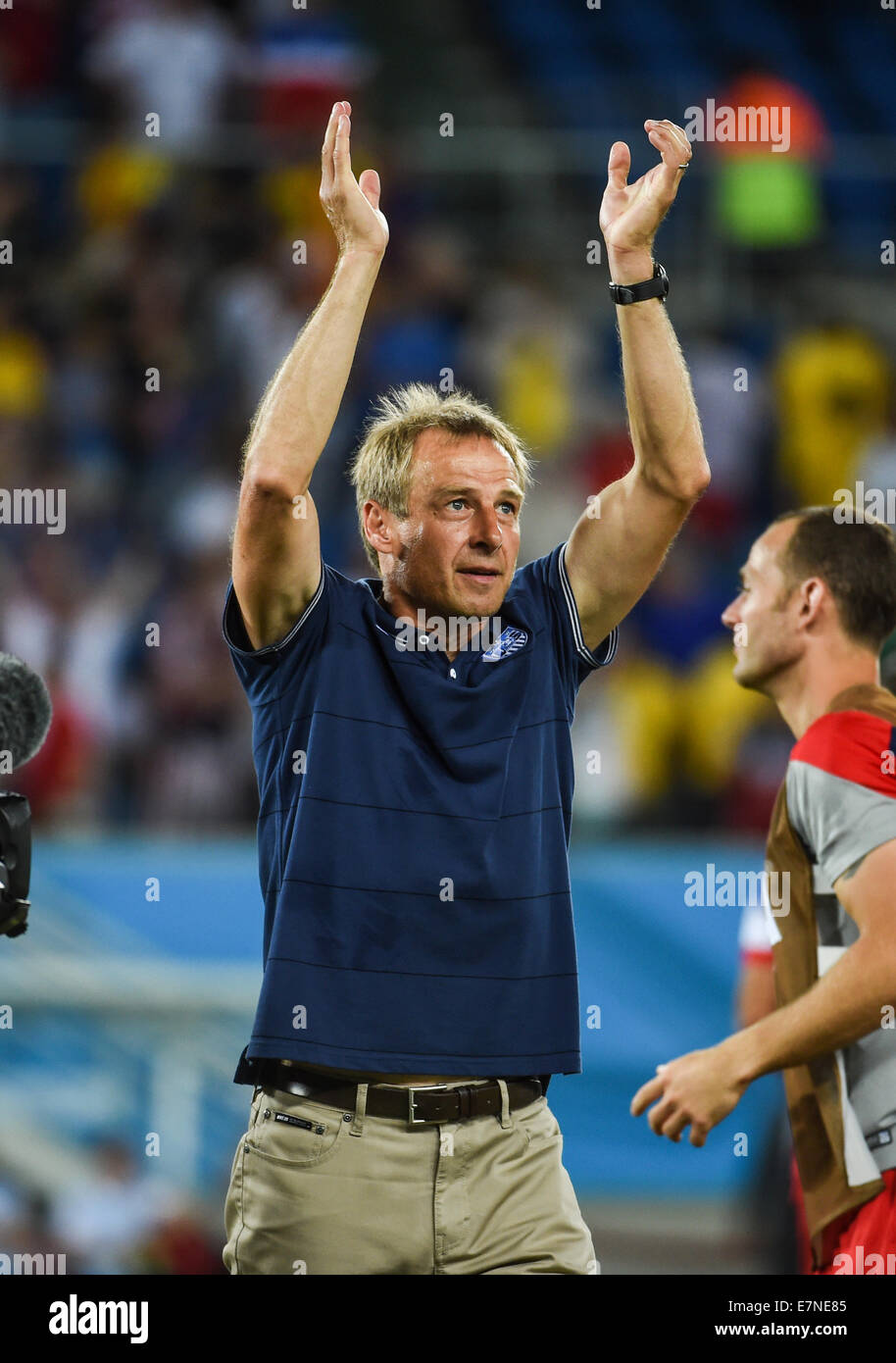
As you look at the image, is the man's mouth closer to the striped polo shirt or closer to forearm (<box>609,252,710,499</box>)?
forearm (<box>609,252,710,499</box>)

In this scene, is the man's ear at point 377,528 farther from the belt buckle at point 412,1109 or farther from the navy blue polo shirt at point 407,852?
the belt buckle at point 412,1109

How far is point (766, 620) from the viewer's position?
336 centimetres

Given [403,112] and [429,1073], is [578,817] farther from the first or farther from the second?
[403,112]

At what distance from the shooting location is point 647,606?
772cm

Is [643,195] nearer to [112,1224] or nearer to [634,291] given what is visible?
[634,291]

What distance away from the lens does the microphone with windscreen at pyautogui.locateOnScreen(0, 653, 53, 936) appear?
85.6 inches

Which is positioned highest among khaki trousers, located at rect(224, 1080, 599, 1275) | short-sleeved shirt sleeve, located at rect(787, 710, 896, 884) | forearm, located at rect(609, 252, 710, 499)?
forearm, located at rect(609, 252, 710, 499)

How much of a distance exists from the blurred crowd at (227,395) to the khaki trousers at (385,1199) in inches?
158

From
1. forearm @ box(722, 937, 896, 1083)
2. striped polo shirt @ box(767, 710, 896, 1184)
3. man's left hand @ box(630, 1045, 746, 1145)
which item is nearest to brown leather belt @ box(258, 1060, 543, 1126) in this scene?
man's left hand @ box(630, 1045, 746, 1145)

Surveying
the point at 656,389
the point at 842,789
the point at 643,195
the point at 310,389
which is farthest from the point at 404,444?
the point at 842,789

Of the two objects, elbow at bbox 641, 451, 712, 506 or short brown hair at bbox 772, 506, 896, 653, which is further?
short brown hair at bbox 772, 506, 896, 653

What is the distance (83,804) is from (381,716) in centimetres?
424

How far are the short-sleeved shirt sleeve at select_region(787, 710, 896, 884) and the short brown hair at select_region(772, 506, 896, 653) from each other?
23 cm
